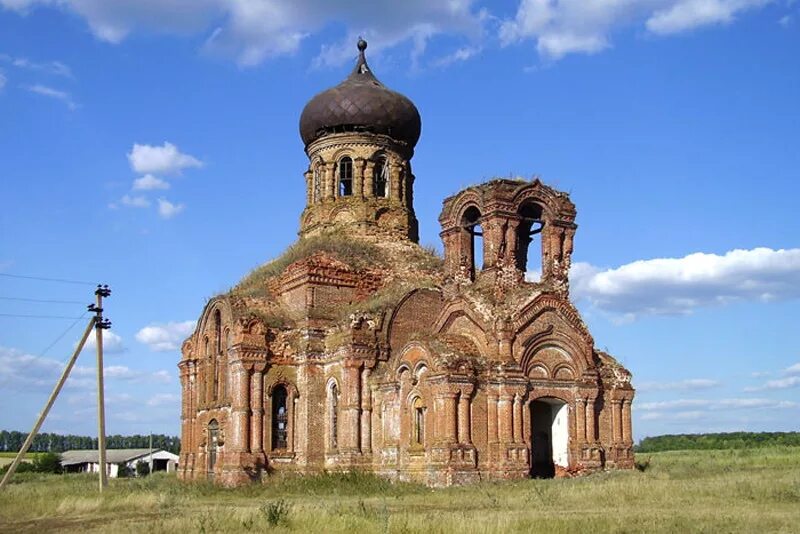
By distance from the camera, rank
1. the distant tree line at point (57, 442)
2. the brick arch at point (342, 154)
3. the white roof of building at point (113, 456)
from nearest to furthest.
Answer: the brick arch at point (342, 154)
the white roof of building at point (113, 456)
the distant tree line at point (57, 442)

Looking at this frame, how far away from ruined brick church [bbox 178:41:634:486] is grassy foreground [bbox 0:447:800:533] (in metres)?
1.13

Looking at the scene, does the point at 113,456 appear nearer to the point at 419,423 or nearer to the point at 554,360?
the point at 419,423

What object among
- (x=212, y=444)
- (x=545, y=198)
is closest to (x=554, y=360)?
(x=545, y=198)

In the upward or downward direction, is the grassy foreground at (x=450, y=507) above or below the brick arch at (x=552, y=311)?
below

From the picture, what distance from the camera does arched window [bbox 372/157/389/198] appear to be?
30438 millimetres

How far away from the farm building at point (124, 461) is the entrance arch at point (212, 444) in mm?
19752

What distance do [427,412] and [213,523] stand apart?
8.72 m

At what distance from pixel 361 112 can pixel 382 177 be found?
2.24m

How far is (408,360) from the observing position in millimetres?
22875

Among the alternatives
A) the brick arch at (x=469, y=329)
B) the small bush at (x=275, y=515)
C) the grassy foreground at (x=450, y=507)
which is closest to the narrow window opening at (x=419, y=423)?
the grassy foreground at (x=450, y=507)

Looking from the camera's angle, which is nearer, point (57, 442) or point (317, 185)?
point (317, 185)

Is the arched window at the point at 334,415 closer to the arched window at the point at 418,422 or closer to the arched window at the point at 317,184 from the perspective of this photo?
the arched window at the point at 418,422

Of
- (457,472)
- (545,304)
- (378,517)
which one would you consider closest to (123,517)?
(378,517)

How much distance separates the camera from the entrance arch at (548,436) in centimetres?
2280
